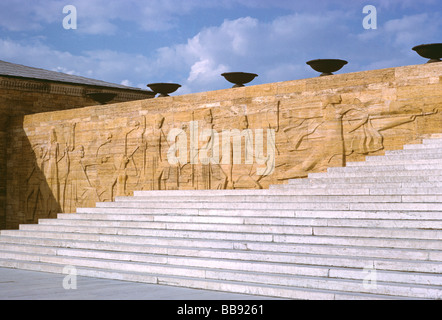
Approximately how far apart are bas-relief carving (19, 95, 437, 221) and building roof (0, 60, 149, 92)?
127 inches

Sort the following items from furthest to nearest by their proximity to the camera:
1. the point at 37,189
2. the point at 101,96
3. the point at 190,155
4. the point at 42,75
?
the point at 42,75
the point at 101,96
the point at 37,189
the point at 190,155

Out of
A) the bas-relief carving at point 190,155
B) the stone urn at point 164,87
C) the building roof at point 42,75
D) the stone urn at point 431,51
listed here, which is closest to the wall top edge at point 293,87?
the bas-relief carving at point 190,155

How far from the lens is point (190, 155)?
15.6m

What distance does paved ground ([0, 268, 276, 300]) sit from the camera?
6.88 meters

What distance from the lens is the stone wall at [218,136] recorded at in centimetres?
1274

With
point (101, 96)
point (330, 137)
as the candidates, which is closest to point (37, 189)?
point (101, 96)

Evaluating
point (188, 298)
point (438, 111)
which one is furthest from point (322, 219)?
point (438, 111)

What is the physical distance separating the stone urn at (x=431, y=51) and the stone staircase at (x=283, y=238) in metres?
2.27

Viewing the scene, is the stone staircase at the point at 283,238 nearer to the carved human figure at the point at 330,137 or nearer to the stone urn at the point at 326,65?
the carved human figure at the point at 330,137

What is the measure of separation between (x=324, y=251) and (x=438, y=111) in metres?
5.85

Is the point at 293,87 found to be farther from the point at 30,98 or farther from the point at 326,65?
the point at 30,98

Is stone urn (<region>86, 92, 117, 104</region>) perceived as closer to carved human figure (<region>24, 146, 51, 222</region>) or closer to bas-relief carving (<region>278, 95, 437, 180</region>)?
carved human figure (<region>24, 146, 51, 222</region>)

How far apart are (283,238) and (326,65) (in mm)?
7659
